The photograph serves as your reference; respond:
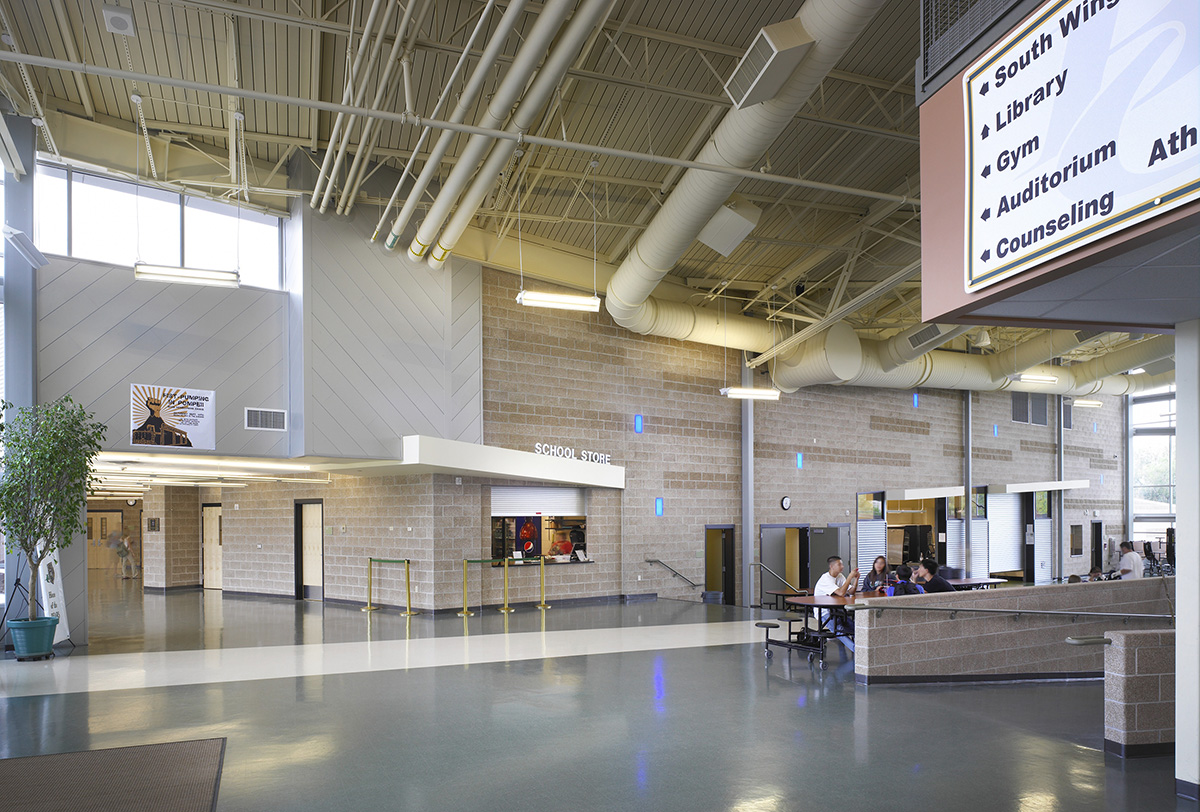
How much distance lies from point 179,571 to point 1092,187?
67.8 ft

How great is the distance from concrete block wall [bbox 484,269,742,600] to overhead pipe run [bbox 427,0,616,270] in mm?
3458

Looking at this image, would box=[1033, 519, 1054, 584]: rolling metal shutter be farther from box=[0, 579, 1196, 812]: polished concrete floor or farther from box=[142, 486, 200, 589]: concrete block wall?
box=[142, 486, 200, 589]: concrete block wall

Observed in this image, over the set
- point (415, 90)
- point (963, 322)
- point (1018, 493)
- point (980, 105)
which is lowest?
point (1018, 493)

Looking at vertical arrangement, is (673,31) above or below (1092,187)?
above

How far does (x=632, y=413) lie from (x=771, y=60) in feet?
33.1

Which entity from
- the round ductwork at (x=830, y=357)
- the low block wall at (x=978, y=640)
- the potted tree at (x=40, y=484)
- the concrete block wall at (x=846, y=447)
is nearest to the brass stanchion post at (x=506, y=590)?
the concrete block wall at (x=846, y=447)

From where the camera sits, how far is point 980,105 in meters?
4.38

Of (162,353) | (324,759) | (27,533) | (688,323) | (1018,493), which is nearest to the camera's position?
(324,759)

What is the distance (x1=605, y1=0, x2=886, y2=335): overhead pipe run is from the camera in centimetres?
669

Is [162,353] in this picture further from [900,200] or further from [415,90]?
[900,200]

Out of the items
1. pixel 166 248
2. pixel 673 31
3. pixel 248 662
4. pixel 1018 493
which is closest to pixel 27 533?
pixel 248 662

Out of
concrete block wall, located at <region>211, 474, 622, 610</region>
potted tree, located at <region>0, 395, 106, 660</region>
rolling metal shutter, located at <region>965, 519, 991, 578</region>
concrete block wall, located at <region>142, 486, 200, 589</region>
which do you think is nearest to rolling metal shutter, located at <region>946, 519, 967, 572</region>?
rolling metal shutter, located at <region>965, 519, 991, 578</region>

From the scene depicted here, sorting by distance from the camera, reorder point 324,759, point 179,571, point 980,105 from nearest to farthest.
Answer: point 980,105, point 324,759, point 179,571

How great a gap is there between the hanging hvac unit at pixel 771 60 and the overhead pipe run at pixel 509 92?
1.64m
